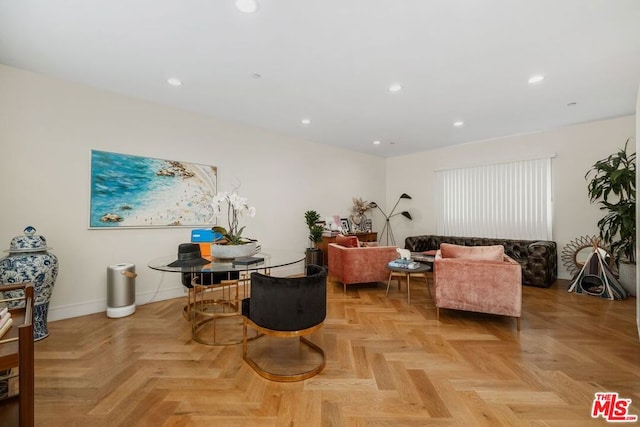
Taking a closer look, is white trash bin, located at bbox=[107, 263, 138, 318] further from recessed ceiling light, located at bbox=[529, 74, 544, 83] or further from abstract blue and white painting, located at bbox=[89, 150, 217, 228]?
recessed ceiling light, located at bbox=[529, 74, 544, 83]

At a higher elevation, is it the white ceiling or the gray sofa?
the white ceiling

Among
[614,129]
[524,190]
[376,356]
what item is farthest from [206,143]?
[614,129]

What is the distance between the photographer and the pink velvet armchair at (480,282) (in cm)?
282

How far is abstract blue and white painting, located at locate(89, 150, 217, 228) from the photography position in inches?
130

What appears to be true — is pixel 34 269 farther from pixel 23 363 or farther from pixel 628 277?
pixel 628 277

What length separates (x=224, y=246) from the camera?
8.57 feet

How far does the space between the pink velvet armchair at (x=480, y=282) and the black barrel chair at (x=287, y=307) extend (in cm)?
169

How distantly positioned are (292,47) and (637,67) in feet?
11.3

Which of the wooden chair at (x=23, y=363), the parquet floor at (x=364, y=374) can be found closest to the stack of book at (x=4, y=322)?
the wooden chair at (x=23, y=363)

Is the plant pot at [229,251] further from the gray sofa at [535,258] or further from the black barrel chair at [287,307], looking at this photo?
the gray sofa at [535,258]

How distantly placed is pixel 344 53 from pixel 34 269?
11.3ft

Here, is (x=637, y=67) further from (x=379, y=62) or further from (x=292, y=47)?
(x=292, y=47)

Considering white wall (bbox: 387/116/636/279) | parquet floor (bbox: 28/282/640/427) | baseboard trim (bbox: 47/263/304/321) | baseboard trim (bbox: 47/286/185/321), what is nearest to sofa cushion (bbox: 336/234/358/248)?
parquet floor (bbox: 28/282/640/427)

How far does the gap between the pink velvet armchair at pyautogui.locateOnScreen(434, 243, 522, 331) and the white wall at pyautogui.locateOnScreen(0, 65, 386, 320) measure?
2.97 metres
